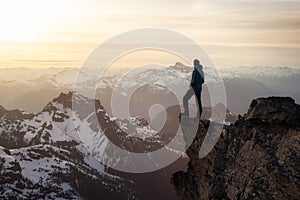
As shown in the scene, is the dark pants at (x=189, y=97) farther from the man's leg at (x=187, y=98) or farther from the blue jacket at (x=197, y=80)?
the blue jacket at (x=197, y=80)

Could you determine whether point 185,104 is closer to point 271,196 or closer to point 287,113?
point 287,113

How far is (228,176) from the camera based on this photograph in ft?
88.0

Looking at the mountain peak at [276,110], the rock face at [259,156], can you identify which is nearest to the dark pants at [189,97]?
the rock face at [259,156]

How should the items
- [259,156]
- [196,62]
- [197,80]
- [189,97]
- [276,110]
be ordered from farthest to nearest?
[189,97], [197,80], [196,62], [276,110], [259,156]

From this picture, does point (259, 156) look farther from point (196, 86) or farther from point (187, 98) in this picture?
point (187, 98)

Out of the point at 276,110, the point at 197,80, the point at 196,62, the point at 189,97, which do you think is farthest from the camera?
the point at 189,97

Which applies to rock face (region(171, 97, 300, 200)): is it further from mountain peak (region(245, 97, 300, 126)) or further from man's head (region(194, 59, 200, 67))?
man's head (region(194, 59, 200, 67))

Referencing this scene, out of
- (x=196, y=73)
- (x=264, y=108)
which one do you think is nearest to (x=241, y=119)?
(x=264, y=108)

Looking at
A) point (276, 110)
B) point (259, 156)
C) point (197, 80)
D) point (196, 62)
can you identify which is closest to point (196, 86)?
point (197, 80)

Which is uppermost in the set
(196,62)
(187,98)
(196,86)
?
(196,62)

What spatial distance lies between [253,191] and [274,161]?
1.93 m

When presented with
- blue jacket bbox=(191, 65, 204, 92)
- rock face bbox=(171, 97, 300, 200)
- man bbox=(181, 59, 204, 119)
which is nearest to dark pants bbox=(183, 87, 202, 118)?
man bbox=(181, 59, 204, 119)

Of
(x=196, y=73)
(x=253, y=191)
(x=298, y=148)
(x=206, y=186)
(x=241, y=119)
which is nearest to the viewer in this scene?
(x=298, y=148)

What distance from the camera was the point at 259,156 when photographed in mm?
24734
